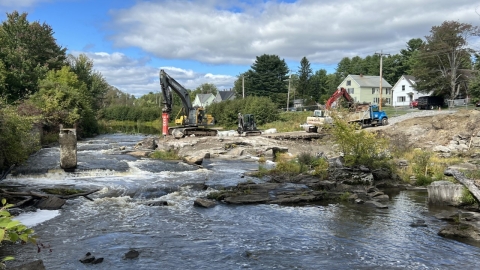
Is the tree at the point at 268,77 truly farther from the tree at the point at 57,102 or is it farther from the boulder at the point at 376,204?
the boulder at the point at 376,204

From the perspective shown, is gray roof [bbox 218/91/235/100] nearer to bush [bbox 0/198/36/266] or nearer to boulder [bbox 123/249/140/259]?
boulder [bbox 123/249/140/259]

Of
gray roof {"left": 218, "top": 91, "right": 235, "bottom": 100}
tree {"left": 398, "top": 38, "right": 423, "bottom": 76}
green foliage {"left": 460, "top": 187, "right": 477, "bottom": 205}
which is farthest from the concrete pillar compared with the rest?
gray roof {"left": 218, "top": 91, "right": 235, "bottom": 100}

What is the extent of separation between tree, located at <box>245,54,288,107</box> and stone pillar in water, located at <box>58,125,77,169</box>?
206ft

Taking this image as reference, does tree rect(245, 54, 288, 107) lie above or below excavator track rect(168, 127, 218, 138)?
above

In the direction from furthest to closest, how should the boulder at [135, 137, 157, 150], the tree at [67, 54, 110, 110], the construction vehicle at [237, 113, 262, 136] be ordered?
the tree at [67, 54, 110, 110], the construction vehicle at [237, 113, 262, 136], the boulder at [135, 137, 157, 150]

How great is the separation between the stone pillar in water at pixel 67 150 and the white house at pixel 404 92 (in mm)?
68546

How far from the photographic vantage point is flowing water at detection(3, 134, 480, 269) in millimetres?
8758

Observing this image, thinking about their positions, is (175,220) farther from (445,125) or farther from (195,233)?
(445,125)

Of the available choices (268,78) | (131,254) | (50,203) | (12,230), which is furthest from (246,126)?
(268,78)

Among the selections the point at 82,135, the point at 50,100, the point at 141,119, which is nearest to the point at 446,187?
the point at 50,100

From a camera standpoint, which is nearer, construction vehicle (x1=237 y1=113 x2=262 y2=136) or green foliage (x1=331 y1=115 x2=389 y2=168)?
green foliage (x1=331 y1=115 x2=389 y2=168)

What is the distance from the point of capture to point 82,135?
146ft

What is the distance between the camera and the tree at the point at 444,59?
188ft

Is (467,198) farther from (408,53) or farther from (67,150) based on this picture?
(408,53)
